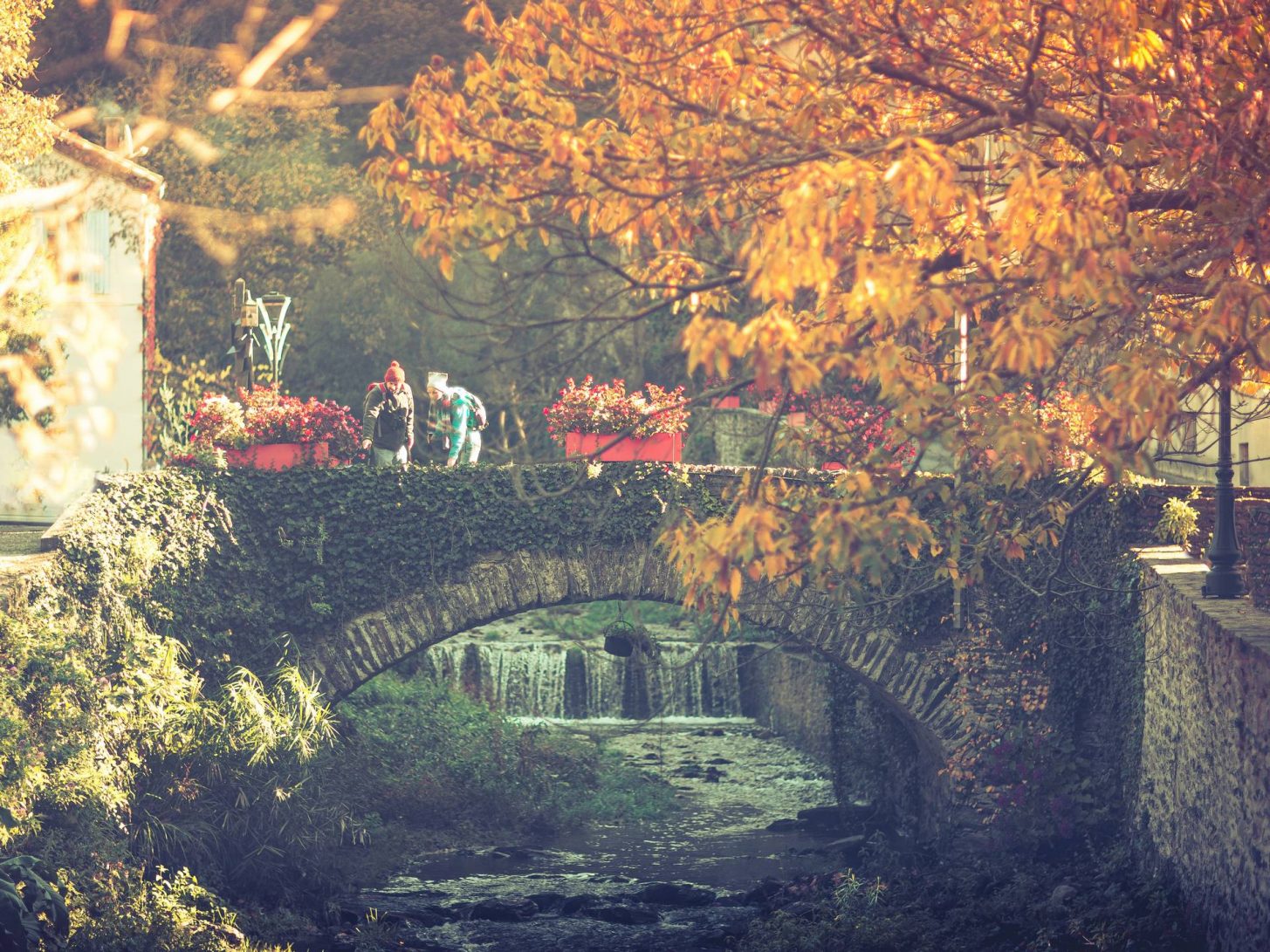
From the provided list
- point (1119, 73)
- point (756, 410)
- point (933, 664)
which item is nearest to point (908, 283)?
point (1119, 73)

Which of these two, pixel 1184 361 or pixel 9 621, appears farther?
pixel 9 621

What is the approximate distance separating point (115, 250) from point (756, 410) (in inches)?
373

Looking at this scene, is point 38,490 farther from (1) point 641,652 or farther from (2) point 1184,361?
(2) point 1184,361

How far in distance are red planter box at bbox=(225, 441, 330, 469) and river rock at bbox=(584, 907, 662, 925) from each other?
5237 mm

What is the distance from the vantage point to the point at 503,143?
25.6 feet

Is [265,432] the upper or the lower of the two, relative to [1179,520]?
upper

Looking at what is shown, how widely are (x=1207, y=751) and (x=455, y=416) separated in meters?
8.99

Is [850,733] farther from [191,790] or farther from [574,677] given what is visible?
[191,790]

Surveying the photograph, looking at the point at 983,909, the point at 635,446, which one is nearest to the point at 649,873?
the point at 983,909

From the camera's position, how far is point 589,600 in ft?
51.3

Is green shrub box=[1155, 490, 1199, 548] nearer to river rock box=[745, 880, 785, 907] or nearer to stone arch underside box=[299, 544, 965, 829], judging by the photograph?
stone arch underside box=[299, 544, 965, 829]

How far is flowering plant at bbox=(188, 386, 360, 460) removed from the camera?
51.6 ft

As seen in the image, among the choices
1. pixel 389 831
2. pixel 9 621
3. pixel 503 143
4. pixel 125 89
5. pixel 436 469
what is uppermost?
pixel 125 89

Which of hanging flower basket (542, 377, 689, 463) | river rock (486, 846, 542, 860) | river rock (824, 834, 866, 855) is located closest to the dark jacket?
hanging flower basket (542, 377, 689, 463)
